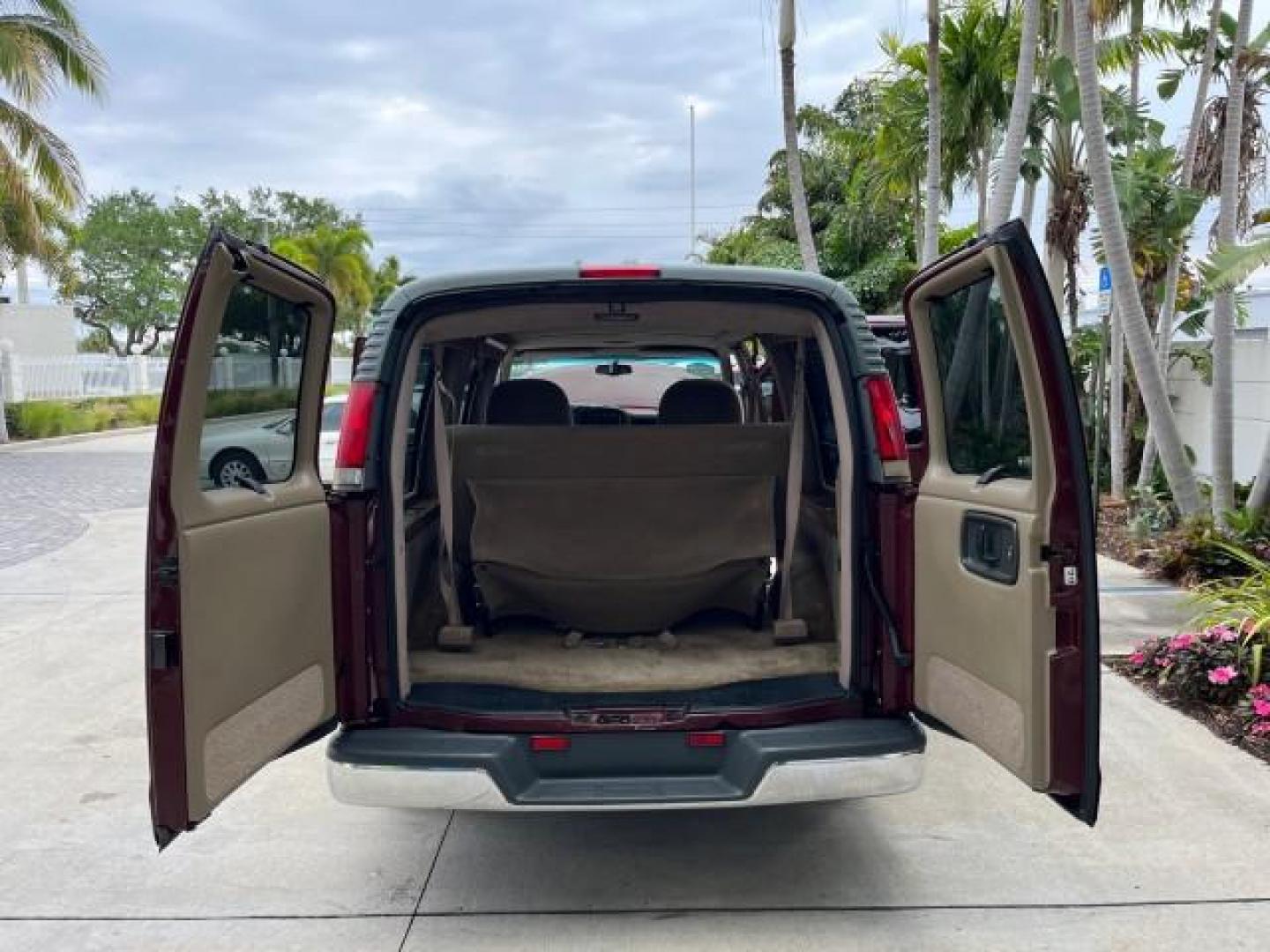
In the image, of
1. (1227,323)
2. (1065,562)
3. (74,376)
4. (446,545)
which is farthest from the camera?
(74,376)

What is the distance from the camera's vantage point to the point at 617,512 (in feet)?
14.2

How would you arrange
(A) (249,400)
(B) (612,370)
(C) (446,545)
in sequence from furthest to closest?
(B) (612,370)
(C) (446,545)
(A) (249,400)

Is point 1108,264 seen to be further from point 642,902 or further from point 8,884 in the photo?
point 8,884

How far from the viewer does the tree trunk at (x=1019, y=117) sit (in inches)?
329

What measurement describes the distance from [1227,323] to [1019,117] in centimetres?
228

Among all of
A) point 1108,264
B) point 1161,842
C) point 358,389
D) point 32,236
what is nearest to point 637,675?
point 358,389

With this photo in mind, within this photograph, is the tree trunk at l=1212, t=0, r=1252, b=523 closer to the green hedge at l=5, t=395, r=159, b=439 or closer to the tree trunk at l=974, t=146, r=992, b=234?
the tree trunk at l=974, t=146, r=992, b=234

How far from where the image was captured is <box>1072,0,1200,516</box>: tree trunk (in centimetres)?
707

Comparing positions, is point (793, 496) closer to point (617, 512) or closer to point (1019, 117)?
point (617, 512)

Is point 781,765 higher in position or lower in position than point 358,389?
lower

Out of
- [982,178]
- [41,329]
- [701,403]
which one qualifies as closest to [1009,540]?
[701,403]

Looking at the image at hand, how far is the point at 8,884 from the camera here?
3682 millimetres

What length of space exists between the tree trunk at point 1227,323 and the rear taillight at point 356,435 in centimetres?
647

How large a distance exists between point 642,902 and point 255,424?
192 cm
